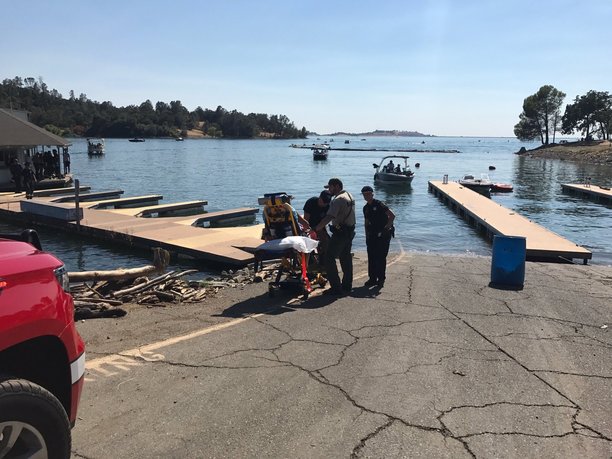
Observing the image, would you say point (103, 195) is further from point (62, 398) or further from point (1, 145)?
point (62, 398)

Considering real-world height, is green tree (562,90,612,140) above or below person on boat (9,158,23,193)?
above

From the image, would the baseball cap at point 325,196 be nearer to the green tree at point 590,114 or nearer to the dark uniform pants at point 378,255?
the dark uniform pants at point 378,255

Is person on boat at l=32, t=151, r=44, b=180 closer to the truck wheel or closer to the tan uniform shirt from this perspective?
the tan uniform shirt

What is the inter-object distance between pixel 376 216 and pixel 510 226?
12.3m

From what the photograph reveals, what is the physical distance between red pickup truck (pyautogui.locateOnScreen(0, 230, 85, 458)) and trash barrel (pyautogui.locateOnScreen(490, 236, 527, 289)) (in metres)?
8.10

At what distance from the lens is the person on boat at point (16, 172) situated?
93.9 ft

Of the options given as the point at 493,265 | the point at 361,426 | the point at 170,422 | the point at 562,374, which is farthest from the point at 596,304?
the point at 170,422

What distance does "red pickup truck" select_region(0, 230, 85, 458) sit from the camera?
2.67 meters

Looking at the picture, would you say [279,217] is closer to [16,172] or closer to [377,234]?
[377,234]

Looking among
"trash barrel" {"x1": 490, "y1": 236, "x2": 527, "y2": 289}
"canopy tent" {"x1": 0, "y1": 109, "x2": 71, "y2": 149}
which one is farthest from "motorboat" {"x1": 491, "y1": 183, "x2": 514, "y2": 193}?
"trash barrel" {"x1": 490, "y1": 236, "x2": 527, "y2": 289}

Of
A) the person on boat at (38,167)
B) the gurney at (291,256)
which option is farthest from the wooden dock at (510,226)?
the person on boat at (38,167)

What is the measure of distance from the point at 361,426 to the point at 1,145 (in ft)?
94.0

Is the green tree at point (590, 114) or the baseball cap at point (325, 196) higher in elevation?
the green tree at point (590, 114)

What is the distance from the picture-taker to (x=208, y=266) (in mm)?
14461
